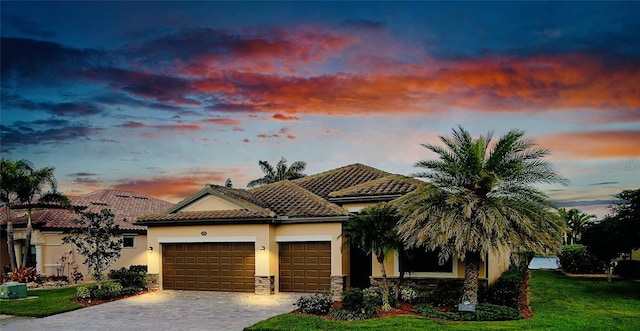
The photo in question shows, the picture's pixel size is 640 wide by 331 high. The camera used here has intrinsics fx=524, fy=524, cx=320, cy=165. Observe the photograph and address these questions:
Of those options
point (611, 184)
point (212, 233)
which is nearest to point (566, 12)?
point (611, 184)

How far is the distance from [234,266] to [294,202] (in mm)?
3718

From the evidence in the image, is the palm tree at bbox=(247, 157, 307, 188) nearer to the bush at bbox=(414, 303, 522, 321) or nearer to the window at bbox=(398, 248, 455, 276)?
the window at bbox=(398, 248, 455, 276)

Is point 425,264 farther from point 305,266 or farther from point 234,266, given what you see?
point 234,266

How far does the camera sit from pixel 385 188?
2148 cm

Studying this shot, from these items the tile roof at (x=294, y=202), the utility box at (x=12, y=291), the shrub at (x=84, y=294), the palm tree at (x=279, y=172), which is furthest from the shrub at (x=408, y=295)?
the palm tree at (x=279, y=172)

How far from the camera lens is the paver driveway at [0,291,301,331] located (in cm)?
1568

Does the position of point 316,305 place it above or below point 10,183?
below

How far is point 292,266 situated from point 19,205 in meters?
17.4

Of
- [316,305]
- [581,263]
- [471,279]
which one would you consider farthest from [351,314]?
[581,263]

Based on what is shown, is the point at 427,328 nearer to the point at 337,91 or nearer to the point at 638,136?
the point at 337,91

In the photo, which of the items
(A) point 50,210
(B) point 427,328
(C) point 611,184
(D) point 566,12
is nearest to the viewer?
(B) point 427,328

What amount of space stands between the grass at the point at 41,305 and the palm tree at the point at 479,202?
12398 millimetres

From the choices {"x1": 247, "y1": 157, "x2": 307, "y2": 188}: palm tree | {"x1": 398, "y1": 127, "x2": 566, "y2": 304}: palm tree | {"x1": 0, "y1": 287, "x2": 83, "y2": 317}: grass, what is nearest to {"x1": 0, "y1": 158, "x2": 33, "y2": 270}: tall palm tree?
{"x1": 0, "y1": 287, "x2": 83, "y2": 317}: grass

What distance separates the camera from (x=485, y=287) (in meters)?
18.4
